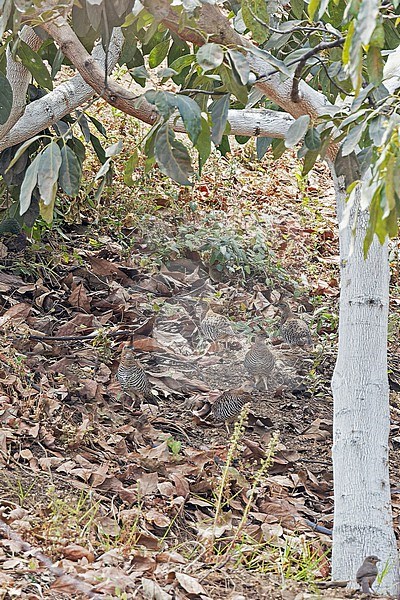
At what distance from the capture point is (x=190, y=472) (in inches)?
115

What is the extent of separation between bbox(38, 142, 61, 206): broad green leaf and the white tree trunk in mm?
902

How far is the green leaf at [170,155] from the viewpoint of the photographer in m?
1.59

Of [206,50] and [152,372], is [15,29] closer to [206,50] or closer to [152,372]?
[206,50]

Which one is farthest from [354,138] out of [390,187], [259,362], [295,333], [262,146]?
[295,333]

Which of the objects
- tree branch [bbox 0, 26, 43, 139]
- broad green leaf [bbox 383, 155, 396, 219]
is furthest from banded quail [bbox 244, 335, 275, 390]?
broad green leaf [bbox 383, 155, 396, 219]

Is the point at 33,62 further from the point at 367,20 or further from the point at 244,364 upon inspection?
the point at 244,364

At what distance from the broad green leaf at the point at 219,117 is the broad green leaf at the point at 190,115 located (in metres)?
0.10

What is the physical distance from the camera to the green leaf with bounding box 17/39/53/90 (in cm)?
226

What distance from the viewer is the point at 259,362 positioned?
3.71 m

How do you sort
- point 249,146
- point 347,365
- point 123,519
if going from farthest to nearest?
point 249,146 < point 123,519 < point 347,365

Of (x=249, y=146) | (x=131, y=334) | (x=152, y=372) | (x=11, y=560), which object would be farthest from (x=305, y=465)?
(x=249, y=146)

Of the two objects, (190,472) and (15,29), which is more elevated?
(15,29)

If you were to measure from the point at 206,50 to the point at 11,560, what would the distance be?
1.35m

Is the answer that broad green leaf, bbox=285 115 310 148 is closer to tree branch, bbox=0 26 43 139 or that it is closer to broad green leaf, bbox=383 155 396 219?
broad green leaf, bbox=383 155 396 219
